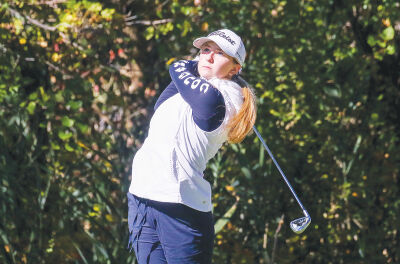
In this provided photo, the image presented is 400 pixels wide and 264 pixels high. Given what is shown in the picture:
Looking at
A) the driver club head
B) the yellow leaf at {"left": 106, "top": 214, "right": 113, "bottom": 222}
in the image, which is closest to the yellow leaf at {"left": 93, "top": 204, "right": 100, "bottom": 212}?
the yellow leaf at {"left": 106, "top": 214, "right": 113, "bottom": 222}

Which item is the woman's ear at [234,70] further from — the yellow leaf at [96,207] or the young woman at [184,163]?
the yellow leaf at [96,207]

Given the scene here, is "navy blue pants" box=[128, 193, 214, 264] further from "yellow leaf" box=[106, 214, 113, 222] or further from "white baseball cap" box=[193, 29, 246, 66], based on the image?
"yellow leaf" box=[106, 214, 113, 222]

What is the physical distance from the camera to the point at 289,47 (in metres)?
5.32

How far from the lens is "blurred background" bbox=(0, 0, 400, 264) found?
13.5ft

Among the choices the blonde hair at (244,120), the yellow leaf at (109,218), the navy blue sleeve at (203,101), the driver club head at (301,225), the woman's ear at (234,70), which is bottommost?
the yellow leaf at (109,218)

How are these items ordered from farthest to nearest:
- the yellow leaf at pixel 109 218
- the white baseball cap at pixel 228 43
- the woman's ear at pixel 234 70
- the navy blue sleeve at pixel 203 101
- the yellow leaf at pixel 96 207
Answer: the yellow leaf at pixel 96 207 < the yellow leaf at pixel 109 218 < the woman's ear at pixel 234 70 < the white baseball cap at pixel 228 43 < the navy blue sleeve at pixel 203 101

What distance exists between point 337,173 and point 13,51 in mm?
2543

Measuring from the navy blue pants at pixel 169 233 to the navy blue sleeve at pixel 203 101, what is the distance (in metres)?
0.32

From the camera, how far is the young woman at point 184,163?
247cm

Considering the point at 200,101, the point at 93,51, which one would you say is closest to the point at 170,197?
the point at 200,101

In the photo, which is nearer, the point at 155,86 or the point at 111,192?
the point at 111,192

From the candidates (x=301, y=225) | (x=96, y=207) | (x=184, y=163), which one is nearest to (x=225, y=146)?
(x=96, y=207)

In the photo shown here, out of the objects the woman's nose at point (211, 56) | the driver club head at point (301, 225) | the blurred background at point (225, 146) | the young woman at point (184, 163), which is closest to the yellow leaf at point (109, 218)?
the blurred background at point (225, 146)

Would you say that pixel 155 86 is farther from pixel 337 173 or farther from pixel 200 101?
pixel 200 101
